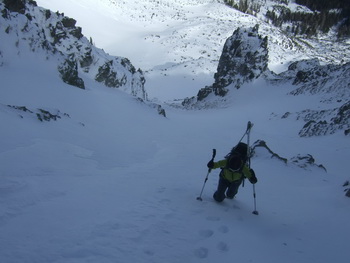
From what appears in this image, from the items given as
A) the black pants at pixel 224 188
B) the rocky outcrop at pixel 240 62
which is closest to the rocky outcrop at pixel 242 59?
the rocky outcrop at pixel 240 62

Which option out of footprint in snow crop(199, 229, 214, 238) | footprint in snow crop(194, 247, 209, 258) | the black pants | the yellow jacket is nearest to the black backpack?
the yellow jacket

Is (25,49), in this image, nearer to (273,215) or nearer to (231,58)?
(273,215)

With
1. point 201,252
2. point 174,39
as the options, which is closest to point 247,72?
point 174,39

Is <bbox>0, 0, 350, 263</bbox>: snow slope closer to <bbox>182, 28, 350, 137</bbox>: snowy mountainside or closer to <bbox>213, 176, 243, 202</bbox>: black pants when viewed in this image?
<bbox>213, 176, 243, 202</bbox>: black pants

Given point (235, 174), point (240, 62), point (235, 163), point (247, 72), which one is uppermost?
point (240, 62)

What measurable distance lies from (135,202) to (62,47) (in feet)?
111

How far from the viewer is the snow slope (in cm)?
446

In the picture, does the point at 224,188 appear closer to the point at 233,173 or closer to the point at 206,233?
the point at 233,173

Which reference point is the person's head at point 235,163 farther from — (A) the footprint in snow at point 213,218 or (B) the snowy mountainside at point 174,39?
(B) the snowy mountainside at point 174,39

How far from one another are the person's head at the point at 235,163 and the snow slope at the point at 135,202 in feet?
3.62

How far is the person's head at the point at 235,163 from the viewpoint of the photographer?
6840 millimetres

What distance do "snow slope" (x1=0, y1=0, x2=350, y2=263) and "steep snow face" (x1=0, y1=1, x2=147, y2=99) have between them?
5395mm

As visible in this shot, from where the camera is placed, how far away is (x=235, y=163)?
6.85m

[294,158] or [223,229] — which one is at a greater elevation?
[294,158]
